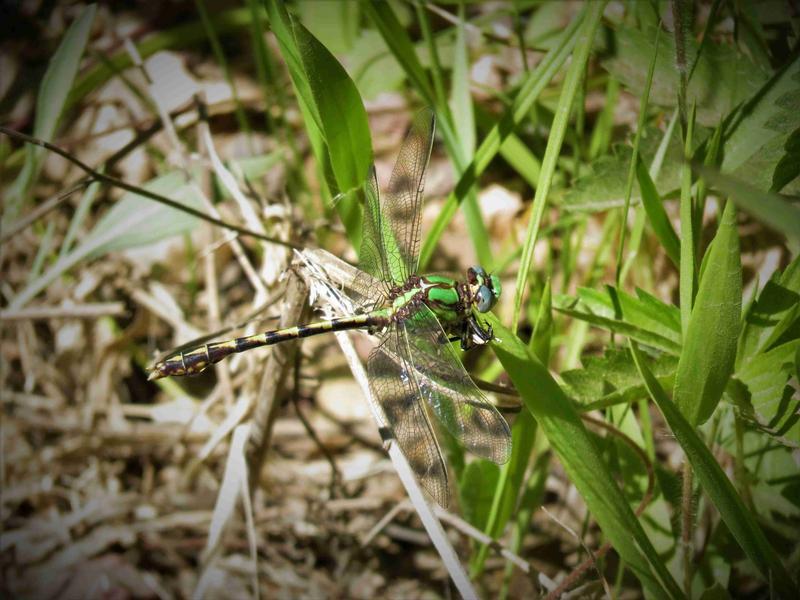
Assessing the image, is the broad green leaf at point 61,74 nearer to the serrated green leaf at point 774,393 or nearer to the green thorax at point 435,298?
the green thorax at point 435,298

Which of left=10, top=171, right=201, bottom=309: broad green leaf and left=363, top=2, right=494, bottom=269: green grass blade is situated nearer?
left=363, top=2, right=494, bottom=269: green grass blade

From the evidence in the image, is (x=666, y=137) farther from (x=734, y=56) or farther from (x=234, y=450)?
(x=234, y=450)

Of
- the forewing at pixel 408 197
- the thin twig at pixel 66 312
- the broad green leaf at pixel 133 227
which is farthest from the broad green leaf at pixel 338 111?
A: the thin twig at pixel 66 312

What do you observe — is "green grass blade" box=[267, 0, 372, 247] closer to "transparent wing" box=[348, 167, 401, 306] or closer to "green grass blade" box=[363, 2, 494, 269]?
"transparent wing" box=[348, 167, 401, 306]

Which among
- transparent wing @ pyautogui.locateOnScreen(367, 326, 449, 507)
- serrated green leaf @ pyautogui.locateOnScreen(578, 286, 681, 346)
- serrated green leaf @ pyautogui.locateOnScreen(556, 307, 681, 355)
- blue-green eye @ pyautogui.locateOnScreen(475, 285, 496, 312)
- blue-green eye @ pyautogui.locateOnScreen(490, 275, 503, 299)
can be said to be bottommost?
transparent wing @ pyautogui.locateOnScreen(367, 326, 449, 507)

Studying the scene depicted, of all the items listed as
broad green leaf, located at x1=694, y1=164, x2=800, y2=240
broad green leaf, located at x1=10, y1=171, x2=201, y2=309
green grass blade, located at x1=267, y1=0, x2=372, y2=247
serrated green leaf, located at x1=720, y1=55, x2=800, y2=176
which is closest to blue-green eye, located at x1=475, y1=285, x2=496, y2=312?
green grass blade, located at x1=267, y1=0, x2=372, y2=247

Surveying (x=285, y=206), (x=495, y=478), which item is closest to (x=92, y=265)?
(x=285, y=206)
